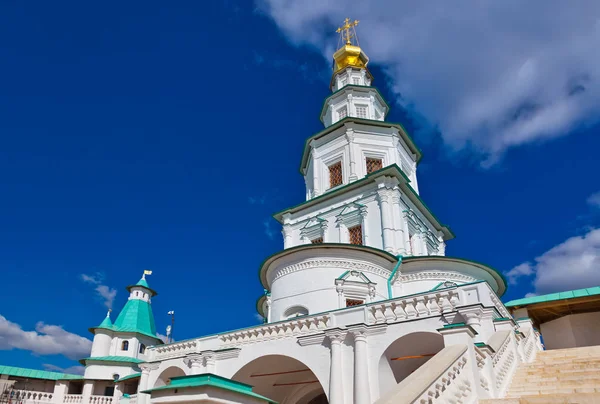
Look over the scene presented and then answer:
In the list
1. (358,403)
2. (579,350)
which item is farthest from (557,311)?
(358,403)

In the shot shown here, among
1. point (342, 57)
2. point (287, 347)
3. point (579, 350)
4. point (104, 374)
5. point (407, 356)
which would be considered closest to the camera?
point (579, 350)

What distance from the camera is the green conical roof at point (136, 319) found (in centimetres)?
3603

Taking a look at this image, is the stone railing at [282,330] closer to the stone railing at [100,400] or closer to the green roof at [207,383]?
the green roof at [207,383]

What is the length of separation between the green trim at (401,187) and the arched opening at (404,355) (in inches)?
407

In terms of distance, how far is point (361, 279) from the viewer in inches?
650

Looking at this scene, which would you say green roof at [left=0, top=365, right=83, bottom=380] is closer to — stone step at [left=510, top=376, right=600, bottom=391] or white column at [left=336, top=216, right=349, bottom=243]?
white column at [left=336, top=216, right=349, bottom=243]

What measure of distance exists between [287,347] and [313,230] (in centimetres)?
1047

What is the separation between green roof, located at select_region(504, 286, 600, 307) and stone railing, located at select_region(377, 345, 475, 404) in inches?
479

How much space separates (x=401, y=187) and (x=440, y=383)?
647 inches

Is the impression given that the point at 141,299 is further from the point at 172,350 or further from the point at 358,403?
the point at 358,403

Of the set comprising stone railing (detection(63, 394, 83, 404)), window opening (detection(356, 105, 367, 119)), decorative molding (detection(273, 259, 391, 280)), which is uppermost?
window opening (detection(356, 105, 367, 119))

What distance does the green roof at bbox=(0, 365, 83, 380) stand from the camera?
1181 inches

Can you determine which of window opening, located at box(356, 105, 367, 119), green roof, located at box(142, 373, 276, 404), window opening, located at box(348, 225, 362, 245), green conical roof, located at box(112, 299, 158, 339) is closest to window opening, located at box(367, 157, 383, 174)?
window opening, located at box(356, 105, 367, 119)

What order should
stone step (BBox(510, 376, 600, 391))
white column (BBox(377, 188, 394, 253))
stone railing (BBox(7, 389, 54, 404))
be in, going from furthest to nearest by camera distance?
stone railing (BBox(7, 389, 54, 404)) < white column (BBox(377, 188, 394, 253)) < stone step (BBox(510, 376, 600, 391))
